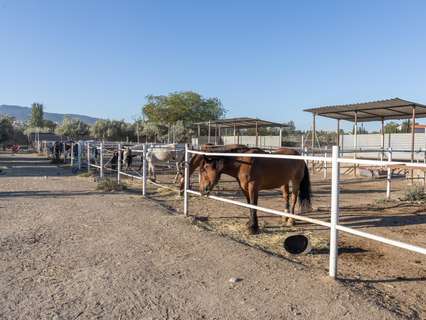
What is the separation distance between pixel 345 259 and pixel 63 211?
5408mm

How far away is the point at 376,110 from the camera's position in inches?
687

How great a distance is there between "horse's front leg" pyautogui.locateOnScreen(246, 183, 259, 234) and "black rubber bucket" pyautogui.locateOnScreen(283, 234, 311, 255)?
0.97 metres

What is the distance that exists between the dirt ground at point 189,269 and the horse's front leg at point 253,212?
154mm

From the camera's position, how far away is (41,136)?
55.6 meters

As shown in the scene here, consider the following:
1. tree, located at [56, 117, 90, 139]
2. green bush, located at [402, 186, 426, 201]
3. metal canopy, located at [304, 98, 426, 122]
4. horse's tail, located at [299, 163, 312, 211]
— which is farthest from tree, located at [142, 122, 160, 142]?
horse's tail, located at [299, 163, 312, 211]

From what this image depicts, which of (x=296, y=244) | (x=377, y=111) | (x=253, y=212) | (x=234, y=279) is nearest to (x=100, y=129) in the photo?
(x=377, y=111)

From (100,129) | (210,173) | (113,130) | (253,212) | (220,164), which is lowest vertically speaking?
(253,212)

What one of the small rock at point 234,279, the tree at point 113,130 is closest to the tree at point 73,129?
the tree at point 113,130

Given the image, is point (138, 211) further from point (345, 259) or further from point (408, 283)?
point (408, 283)

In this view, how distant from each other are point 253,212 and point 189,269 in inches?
78.6

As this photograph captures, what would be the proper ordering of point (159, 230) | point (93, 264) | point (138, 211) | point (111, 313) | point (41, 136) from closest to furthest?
1. point (111, 313)
2. point (93, 264)
3. point (159, 230)
4. point (138, 211)
5. point (41, 136)

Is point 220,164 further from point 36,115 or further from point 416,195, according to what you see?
point 36,115

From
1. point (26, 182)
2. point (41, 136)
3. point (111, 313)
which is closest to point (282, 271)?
point (111, 313)

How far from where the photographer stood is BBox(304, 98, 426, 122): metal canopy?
49.3 feet
